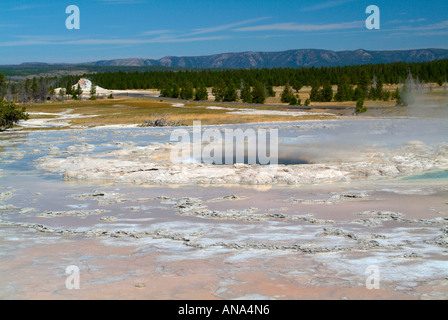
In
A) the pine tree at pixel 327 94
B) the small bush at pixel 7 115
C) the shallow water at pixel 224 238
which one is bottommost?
the shallow water at pixel 224 238

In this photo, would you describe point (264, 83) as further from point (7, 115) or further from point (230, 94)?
point (7, 115)

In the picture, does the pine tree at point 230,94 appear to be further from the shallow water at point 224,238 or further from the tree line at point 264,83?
the shallow water at point 224,238

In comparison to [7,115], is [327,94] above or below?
above

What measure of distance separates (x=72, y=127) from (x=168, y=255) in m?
36.2

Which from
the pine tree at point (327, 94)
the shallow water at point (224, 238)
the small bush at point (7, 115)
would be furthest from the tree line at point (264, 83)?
the shallow water at point (224, 238)

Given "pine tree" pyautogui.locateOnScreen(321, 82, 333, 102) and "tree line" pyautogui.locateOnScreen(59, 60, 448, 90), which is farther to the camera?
"tree line" pyautogui.locateOnScreen(59, 60, 448, 90)

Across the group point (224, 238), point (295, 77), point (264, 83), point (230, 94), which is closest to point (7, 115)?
point (224, 238)

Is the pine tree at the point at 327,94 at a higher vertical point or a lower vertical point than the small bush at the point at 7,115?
higher

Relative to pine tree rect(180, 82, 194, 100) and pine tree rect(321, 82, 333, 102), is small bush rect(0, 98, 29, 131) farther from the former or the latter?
pine tree rect(321, 82, 333, 102)

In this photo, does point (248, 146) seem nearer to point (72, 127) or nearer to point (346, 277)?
point (346, 277)

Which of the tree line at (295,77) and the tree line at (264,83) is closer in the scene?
the tree line at (264,83)

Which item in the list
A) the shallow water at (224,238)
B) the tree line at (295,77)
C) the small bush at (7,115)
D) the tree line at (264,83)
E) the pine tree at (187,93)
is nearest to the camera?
the shallow water at (224,238)

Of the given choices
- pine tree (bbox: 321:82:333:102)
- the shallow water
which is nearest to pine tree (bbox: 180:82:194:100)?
pine tree (bbox: 321:82:333:102)

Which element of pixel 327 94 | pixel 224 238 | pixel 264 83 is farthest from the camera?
pixel 264 83
